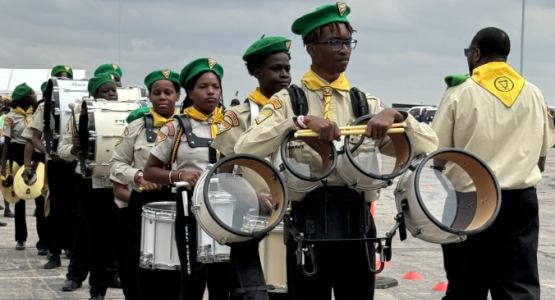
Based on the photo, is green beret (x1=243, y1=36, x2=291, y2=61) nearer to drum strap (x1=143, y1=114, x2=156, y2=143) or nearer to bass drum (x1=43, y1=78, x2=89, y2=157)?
drum strap (x1=143, y1=114, x2=156, y2=143)

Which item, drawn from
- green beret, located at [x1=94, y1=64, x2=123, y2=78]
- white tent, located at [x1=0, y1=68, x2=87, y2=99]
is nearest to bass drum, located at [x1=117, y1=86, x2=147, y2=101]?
green beret, located at [x1=94, y1=64, x2=123, y2=78]

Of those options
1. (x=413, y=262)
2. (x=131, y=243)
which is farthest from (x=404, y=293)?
(x=131, y=243)

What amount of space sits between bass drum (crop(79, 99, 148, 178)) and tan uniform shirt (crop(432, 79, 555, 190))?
11.0ft

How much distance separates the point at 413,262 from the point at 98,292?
139 inches

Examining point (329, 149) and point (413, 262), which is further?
point (413, 262)

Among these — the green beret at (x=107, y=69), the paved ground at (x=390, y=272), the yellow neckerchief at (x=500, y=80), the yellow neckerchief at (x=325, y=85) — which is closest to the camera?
the yellow neckerchief at (x=325, y=85)

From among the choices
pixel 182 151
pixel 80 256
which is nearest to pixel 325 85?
pixel 182 151

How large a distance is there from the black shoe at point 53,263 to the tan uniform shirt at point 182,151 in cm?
484

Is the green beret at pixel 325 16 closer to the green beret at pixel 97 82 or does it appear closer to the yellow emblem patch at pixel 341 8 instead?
the yellow emblem patch at pixel 341 8

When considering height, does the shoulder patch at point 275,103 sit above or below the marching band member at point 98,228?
above

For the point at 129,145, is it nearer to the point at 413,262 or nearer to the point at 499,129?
the point at 499,129

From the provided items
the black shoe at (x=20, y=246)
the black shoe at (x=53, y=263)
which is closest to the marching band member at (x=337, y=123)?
the black shoe at (x=53, y=263)

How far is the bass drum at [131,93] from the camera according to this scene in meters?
9.48

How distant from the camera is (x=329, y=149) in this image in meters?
3.74
